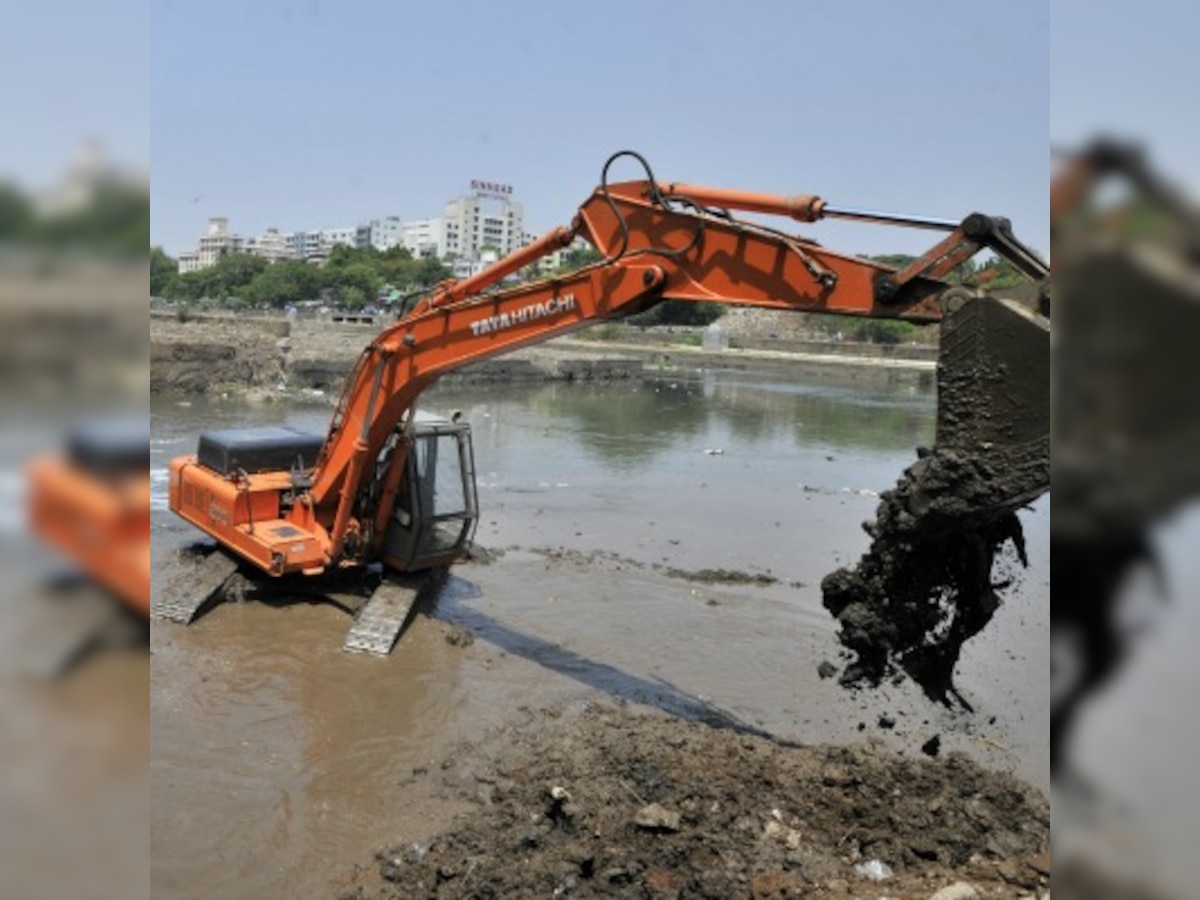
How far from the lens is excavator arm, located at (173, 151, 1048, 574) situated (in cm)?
604

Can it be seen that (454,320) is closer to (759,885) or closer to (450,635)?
(450,635)

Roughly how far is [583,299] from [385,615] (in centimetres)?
347

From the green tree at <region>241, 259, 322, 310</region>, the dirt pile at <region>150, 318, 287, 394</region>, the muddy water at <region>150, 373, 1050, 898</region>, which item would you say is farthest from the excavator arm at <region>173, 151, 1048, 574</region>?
the green tree at <region>241, 259, 322, 310</region>

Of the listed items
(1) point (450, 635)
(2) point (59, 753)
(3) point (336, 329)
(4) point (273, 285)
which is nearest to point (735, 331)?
(4) point (273, 285)

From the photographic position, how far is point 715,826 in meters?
5.55

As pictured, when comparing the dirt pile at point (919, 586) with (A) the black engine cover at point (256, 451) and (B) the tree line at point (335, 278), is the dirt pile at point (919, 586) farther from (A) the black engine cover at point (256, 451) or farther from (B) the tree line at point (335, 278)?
(B) the tree line at point (335, 278)

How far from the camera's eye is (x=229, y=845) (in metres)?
5.73

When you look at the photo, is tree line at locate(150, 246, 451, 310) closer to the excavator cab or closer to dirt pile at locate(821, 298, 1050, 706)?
the excavator cab

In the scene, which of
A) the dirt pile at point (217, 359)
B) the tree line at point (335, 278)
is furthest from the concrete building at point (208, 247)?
the tree line at point (335, 278)

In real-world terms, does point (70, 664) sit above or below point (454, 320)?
below

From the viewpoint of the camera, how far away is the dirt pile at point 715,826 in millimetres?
5031

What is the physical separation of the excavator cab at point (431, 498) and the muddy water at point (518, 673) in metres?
0.69

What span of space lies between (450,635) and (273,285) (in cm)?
7061

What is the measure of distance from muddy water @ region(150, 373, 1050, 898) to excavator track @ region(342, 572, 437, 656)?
0.17m
